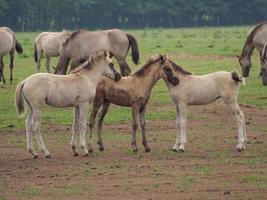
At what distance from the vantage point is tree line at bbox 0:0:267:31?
248ft

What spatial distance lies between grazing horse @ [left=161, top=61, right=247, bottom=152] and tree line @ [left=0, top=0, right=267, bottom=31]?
2339 inches

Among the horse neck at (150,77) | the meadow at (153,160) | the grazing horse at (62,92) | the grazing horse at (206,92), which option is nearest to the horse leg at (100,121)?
the meadow at (153,160)

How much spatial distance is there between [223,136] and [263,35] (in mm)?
9771

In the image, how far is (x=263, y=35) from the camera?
26.1m

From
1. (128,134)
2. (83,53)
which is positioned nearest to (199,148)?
(128,134)

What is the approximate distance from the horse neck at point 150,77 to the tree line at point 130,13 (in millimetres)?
59254

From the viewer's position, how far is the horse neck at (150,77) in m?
15.3

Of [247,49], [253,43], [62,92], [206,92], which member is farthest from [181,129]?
[253,43]

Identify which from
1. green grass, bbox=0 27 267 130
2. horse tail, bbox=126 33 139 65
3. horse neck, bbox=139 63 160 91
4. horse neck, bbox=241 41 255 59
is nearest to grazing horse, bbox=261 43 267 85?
green grass, bbox=0 27 267 130

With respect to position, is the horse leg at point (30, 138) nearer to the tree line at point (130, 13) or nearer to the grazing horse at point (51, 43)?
the grazing horse at point (51, 43)

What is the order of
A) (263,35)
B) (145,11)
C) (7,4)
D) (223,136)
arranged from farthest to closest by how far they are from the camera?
(145,11) → (7,4) → (263,35) → (223,136)

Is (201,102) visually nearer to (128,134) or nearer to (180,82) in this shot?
(180,82)

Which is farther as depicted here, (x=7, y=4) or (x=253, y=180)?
(x=7, y=4)

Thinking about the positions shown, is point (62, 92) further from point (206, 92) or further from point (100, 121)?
point (206, 92)
